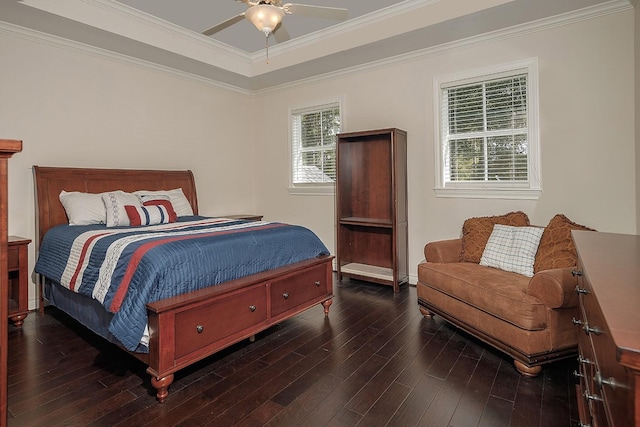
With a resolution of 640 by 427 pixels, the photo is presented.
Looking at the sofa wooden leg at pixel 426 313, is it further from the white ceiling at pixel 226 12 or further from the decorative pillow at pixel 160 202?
the white ceiling at pixel 226 12

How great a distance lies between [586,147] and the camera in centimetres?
316

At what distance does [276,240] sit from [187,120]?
280 centimetres

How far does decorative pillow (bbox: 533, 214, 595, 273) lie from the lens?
8.46ft

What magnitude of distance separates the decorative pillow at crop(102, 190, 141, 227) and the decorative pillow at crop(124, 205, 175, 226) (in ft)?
0.14

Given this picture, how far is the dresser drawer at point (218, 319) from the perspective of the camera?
2.07 meters

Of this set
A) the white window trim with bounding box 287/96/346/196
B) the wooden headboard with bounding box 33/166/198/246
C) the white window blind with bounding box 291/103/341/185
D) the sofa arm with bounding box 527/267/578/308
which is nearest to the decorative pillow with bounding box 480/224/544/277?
the sofa arm with bounding box 527/267/578/308

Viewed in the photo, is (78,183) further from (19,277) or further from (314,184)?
(314,184)

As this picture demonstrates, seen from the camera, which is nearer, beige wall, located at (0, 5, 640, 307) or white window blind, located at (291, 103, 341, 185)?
beige wall, located at (0, 5, 640, 307)

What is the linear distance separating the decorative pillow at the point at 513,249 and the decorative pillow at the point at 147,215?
9.86 feet

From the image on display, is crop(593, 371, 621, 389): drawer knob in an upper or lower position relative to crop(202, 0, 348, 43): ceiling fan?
lower

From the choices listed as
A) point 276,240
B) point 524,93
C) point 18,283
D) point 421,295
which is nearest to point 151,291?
point 276,240

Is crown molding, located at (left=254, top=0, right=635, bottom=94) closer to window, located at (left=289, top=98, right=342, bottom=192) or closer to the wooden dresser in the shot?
window, located at (left=289, top=98, right=342, bottom=192)

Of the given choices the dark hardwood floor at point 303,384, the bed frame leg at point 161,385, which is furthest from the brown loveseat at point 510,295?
the bed frame leg at point 161,385

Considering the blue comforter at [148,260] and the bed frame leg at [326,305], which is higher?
the blue comforter at [148,260]
